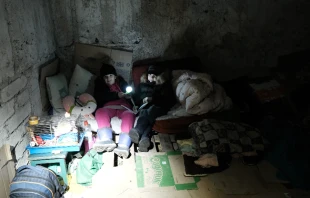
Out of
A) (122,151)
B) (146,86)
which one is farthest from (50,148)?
(146,86)

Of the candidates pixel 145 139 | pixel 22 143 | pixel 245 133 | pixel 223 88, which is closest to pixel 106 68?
pixel 145 139

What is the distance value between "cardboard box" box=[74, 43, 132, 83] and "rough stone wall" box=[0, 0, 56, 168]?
623 millimetres

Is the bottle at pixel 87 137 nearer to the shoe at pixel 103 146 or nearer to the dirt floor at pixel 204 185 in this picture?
the shoe at pixel 103 146

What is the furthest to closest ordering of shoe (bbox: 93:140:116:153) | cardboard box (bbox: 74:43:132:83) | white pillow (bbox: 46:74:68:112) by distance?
cardboard box (bbox: 74:43:132:83) → white pillow (bbox: 46:74:68:112) → shoe (bbox: 93:140:116:153)

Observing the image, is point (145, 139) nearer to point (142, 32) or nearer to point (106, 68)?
point (106, 68)

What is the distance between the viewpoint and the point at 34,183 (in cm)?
226

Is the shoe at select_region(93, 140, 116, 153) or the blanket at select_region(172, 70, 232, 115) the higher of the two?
the blanket at select_region(172, 70, 232, 115)

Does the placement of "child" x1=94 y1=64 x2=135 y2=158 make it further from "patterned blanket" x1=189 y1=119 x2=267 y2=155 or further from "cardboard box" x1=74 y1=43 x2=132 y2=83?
"patterned blanket" x1=189 y1=119 x2=267 y2=155

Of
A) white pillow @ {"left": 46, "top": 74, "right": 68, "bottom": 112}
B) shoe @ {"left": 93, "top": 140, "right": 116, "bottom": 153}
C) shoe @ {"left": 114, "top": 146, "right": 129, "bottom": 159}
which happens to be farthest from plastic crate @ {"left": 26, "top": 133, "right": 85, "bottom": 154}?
white pillow @ {"left": 46, "top": 74, "right": 68, "bottom": 112}

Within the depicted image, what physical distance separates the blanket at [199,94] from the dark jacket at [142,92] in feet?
1.20

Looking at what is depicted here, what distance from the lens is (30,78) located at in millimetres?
3018

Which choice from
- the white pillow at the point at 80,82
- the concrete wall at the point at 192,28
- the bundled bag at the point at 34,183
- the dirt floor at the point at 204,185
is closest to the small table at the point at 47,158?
the bundled bag at the point at 34,183

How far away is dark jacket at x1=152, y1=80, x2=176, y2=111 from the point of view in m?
3.53

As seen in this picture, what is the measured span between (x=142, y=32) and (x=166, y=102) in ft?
4.13
